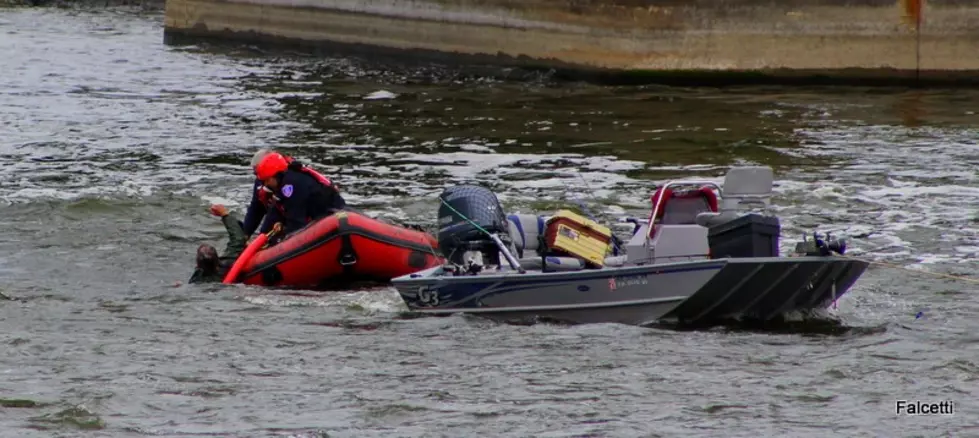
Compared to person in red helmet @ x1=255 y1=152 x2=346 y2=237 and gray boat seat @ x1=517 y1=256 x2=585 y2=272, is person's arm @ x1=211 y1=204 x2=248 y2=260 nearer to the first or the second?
person in red helmet @ x1=255 y1=152 x2=346 y2=237

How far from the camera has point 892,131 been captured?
23328 mm

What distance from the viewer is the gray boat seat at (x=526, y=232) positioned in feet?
42.6

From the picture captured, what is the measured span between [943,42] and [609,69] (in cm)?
601

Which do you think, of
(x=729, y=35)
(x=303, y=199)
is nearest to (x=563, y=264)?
(x=303, y=199)

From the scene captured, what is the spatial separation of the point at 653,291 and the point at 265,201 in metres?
4.31

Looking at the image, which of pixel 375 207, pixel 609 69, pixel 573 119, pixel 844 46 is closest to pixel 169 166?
pixel 375 207

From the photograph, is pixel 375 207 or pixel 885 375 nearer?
pixel 885 375

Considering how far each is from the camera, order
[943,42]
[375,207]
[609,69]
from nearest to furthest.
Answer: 1. [375,207]
2. [943,42]
3. [609,69]

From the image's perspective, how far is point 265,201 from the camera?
562 inches

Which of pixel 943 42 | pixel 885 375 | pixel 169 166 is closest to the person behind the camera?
pixel 885 375

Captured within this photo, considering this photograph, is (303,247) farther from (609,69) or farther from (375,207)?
(609,69)

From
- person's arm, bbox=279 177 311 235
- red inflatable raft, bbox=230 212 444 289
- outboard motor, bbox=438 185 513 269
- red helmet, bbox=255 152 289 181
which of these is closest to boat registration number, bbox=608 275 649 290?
outboard motor, bbox=438 185 513 269

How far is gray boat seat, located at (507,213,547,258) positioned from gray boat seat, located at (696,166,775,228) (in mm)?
1648

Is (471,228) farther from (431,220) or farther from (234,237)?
(431,220)
